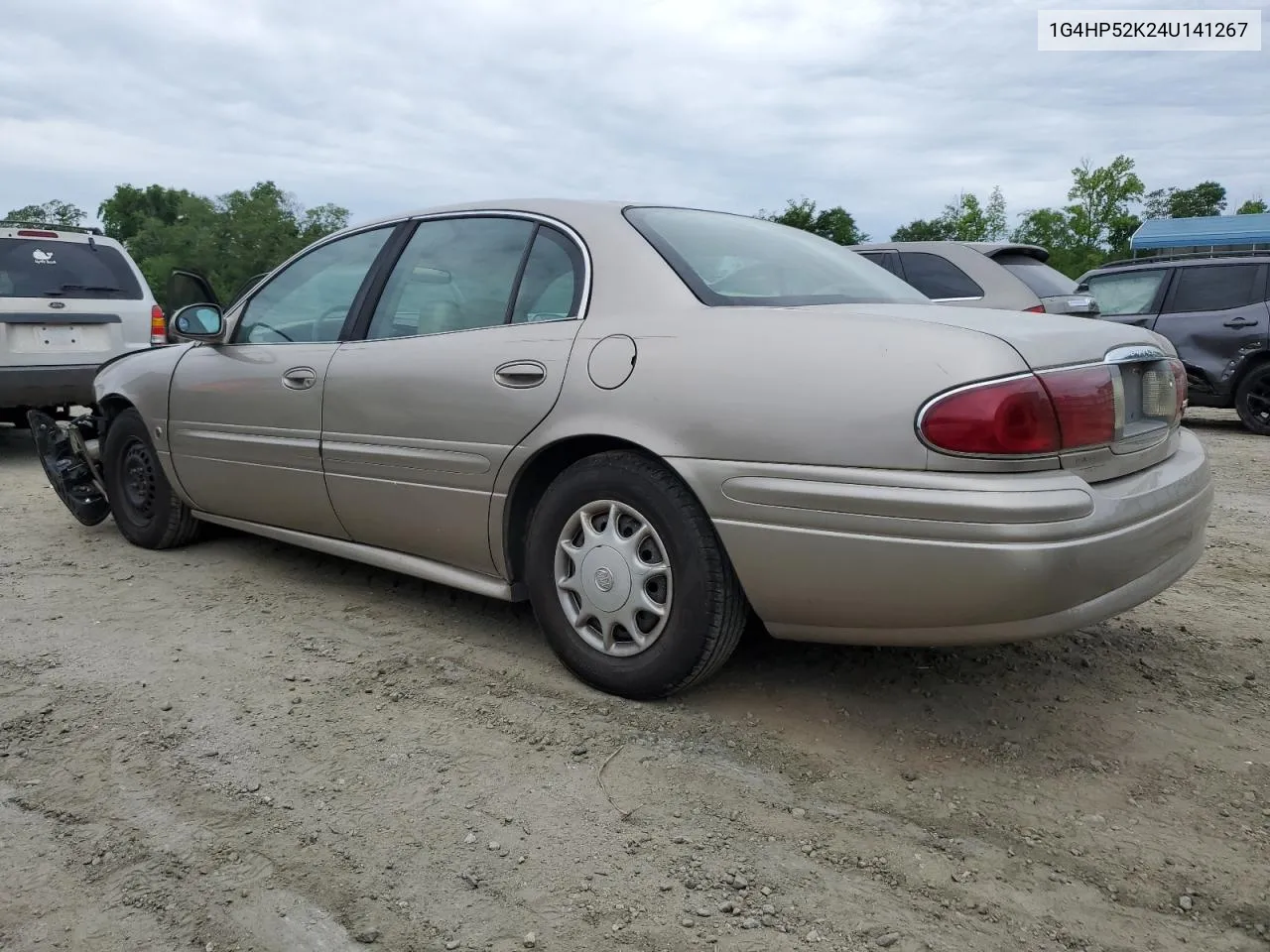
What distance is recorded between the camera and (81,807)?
239 cm

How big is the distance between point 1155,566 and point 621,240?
5.75 ft

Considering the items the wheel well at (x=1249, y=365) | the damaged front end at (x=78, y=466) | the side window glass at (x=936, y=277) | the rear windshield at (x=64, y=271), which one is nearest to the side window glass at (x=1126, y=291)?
the wheel well at (x=1249, y=365)

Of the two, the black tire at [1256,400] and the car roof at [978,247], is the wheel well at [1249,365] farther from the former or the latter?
the car roof at [978,247]

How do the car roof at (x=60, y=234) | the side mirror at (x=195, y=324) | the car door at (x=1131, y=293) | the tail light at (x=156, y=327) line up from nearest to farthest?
the side mirror at (x=195, y=324), the car roof at (x=60, y=234), the tail light at (x=156, y=327), the car door at (x=1131, y=293)

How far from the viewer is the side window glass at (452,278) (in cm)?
Result: 335

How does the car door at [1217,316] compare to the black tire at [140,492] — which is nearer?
the black tire at [140,492]

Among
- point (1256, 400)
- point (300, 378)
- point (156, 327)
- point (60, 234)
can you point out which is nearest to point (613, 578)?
point (300, 378)

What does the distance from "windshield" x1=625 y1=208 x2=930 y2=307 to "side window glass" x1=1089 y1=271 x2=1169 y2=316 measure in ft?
24.4

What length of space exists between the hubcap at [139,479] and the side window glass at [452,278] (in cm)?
183

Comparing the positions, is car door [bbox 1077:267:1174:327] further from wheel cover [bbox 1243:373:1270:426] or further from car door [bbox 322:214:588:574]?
car door [bbox 322:214:588:574]

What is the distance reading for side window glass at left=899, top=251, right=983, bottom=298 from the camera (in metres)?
7.61

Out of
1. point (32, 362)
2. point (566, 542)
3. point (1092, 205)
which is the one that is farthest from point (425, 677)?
point (1092, 205)

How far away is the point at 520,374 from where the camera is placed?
3.07 metres

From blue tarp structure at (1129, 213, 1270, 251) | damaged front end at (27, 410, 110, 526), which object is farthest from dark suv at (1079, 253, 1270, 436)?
blue tarp structure at (1129, 213, 1270, 251)
